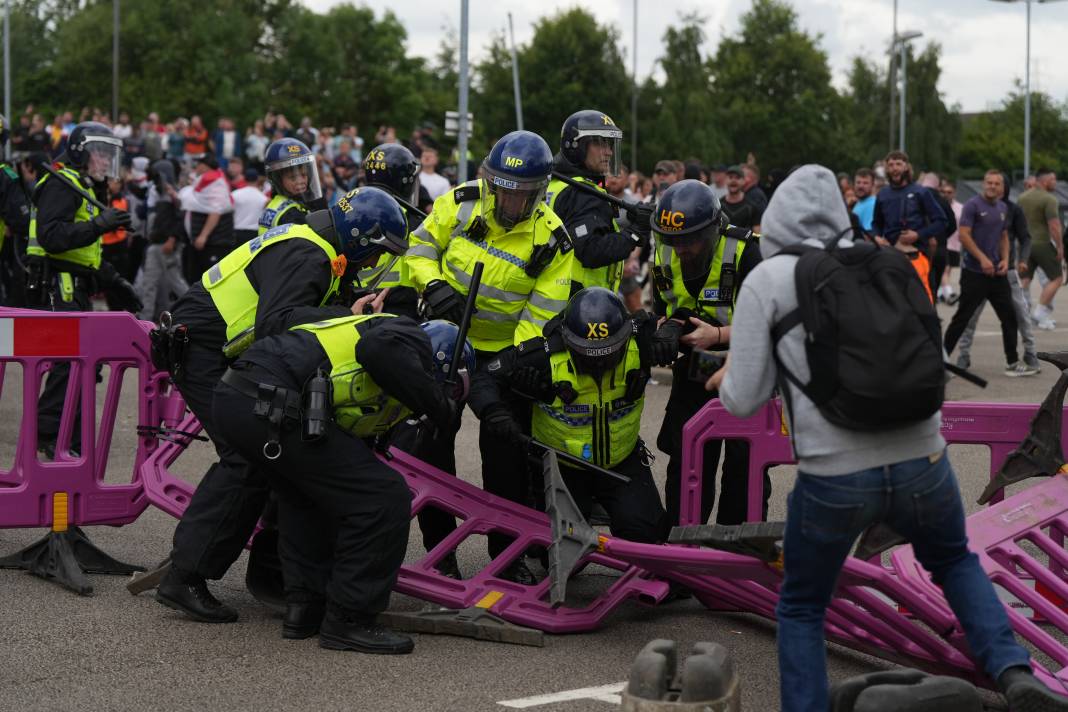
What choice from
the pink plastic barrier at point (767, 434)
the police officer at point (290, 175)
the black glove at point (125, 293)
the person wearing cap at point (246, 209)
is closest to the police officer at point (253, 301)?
the pink plastic barrier at point (767, 434)

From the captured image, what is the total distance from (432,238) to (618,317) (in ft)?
4.14

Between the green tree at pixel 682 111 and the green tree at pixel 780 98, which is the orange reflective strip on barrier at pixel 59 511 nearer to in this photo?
the green tree at pixel 682 111

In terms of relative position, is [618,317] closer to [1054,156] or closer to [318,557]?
[318,557]

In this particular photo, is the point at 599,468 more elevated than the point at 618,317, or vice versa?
the point at 618,317

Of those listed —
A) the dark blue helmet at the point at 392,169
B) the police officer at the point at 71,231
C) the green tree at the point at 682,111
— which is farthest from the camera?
the green tree at the point at 682,111

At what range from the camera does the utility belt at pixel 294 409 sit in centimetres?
518

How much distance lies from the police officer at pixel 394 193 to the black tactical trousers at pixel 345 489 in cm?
190

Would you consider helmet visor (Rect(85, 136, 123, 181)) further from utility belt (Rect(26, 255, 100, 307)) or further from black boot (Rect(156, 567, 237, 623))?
black boot (Rect(156, 567, 237, 623))

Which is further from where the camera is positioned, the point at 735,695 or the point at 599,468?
the point at 599,468

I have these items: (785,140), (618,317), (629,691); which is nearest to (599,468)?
(618,317)

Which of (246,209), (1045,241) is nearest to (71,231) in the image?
(246,209)

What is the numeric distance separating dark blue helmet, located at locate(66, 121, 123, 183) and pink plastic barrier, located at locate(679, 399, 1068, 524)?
464 cm

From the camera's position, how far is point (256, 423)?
5289 mm

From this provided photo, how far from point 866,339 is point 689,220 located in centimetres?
236
